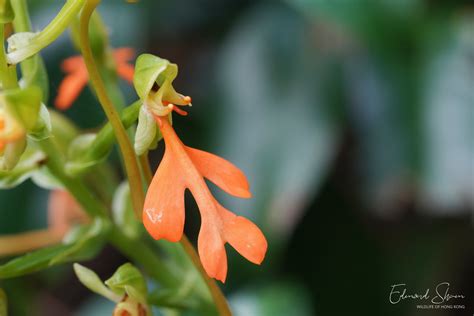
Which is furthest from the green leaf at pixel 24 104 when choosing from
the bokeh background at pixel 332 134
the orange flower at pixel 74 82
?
the bokeh background at pixel 332 134

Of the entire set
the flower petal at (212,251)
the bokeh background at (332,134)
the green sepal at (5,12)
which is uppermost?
the green sepal at (5,12)

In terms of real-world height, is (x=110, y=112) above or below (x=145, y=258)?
above

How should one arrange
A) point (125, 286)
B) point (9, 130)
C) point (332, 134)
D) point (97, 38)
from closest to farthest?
point (9, 130) < point (125, 286) < point (97, 38) < point (332, 134)

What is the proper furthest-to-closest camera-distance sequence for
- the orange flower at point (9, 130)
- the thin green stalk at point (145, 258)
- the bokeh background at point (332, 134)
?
the bokeh background at point (332, 134) < the thin green stalk at point (145, 258) < the orange flower at point (9, 130)

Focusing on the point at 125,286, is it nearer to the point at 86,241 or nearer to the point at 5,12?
the point at 86,241

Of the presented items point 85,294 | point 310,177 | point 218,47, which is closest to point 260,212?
point 310,177

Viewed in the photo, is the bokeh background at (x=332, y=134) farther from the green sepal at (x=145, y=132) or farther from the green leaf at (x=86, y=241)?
the green sepal at (x=145, y=132)

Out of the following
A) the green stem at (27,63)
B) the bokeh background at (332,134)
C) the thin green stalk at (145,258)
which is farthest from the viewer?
the bokeh background at (332,134)
